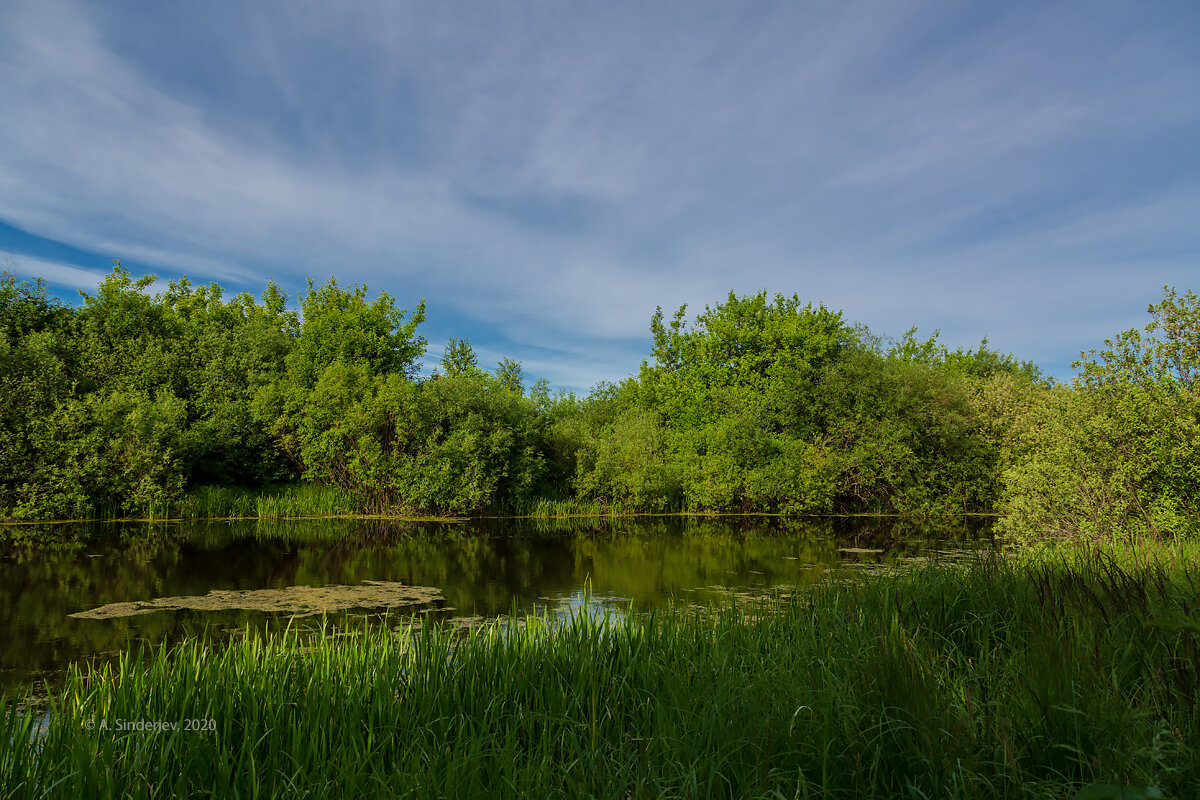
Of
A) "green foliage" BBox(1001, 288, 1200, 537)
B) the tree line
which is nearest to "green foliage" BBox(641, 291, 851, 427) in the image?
the tree line

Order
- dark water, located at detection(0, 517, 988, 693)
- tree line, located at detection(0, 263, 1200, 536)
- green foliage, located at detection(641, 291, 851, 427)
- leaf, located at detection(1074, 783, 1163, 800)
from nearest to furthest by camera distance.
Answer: leaf, located at detection(1074, 783, 1163, 800) < dark water, located at detection(0, 517, 988, 693) < tree line, located at detection(0, 263, 1200, 536) < green foliage, located at detection(641, 291, 851, 427)

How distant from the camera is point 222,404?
26375 mm

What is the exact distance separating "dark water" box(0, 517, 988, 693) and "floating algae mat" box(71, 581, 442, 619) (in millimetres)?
260

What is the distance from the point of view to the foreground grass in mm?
2512

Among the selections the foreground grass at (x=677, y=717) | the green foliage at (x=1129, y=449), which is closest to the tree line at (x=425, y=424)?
the green foliage at (x=1129, y=449)

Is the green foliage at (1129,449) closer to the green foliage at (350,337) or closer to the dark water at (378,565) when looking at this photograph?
the dark water at (378,565)

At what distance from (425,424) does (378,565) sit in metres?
11.8

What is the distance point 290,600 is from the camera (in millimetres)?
10102

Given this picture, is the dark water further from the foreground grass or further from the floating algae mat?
the foreground grass

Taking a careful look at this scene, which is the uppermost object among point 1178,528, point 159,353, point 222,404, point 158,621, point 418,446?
point 159,353

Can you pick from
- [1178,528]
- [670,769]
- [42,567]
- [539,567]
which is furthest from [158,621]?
[1178,528]

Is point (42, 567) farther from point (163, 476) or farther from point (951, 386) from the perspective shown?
point (951, 386)

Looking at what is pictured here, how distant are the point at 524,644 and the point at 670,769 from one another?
94.9 inches

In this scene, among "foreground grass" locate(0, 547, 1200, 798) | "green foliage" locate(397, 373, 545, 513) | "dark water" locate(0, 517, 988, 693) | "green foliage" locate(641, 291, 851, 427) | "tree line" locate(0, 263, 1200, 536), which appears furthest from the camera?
"green foliage" locate(641, 291, 851, 427)
